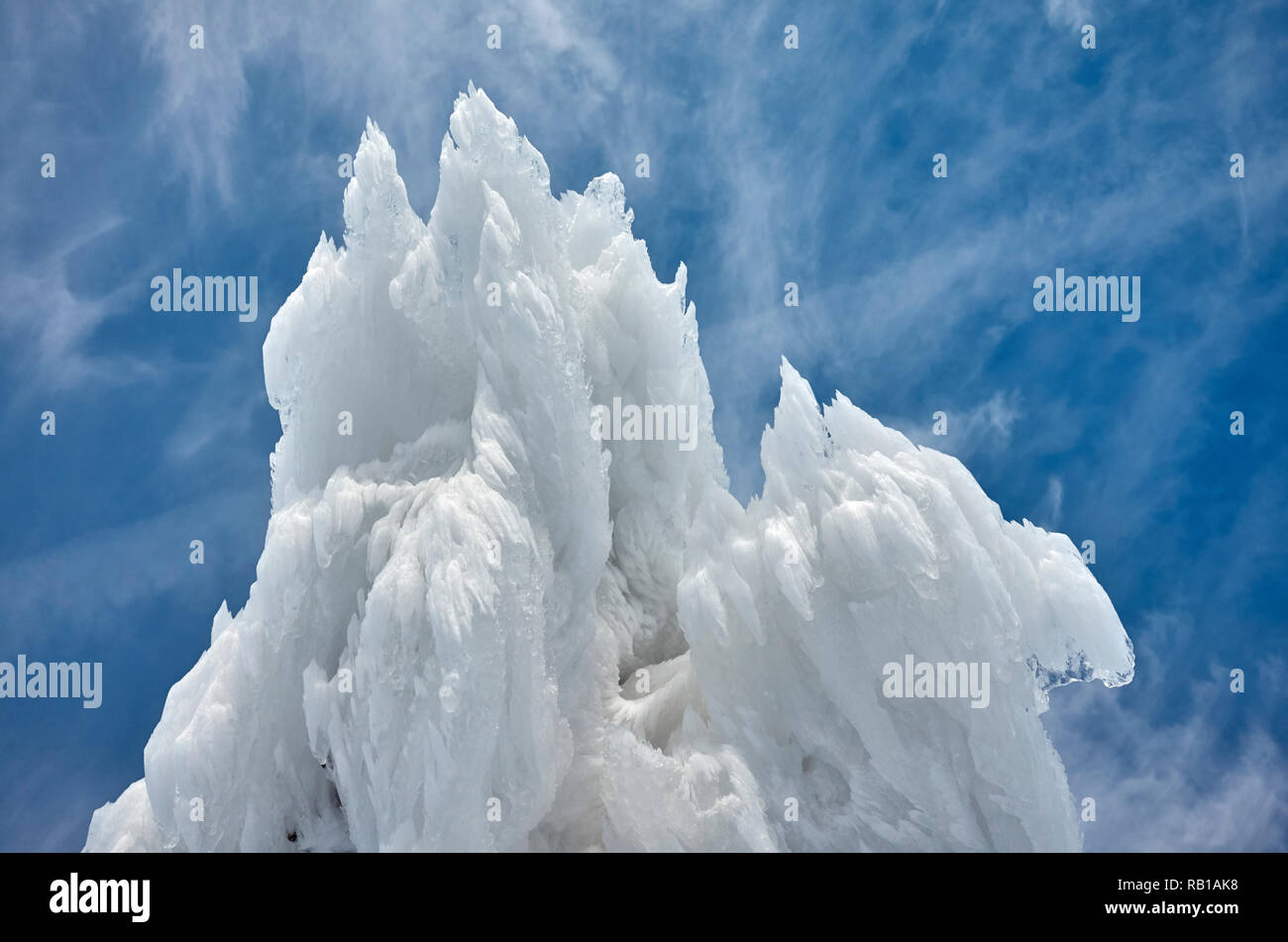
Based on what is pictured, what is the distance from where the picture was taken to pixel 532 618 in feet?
57.8

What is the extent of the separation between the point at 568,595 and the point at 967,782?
26.9 feet

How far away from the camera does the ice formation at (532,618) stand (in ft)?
56.6

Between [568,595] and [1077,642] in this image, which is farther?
[568,595]

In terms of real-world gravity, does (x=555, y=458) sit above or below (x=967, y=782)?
above

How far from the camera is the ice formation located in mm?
17266

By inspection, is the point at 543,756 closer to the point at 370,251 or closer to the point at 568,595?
the point at 568,595
